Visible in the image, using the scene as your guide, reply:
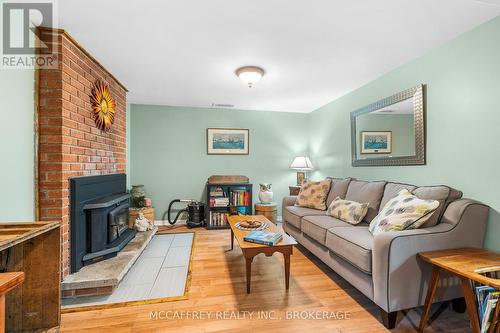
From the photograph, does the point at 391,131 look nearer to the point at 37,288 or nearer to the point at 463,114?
the point at 463,114

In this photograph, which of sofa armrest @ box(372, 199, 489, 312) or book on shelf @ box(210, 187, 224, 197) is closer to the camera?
sofa armrest @ box(372, 199, 489, 312)

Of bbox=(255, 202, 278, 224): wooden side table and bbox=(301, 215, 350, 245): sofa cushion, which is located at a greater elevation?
bbox=(301, 215, 350, 245): sofa cushion

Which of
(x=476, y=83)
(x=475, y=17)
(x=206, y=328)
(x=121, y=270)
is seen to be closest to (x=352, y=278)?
(x=206, y=328)

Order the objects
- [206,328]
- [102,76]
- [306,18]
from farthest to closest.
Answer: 1. [102,76]
2. [306,18]
3. [206,328]

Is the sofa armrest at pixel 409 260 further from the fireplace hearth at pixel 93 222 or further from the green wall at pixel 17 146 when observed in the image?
the green wall at pixel 17 146

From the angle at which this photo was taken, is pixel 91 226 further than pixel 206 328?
Yes

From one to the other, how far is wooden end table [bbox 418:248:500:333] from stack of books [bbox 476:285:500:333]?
0.02 m

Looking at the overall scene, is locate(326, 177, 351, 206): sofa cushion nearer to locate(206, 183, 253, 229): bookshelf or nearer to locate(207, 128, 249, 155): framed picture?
locate(206, 183, 253, 229): bookshelf

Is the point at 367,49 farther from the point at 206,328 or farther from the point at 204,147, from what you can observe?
the point at 204,147

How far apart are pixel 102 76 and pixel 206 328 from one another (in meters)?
2.82

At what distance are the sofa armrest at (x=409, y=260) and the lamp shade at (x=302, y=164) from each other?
2.74 meters

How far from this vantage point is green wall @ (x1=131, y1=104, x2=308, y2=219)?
426 centimetres

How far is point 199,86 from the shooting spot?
3293mm

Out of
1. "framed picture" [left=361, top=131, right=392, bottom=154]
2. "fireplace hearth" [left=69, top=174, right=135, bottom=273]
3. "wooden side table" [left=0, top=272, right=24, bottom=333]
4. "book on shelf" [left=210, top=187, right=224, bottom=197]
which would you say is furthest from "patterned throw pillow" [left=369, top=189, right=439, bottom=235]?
"book on shelf" [left=210, top=187, right=224, bottom=197]
